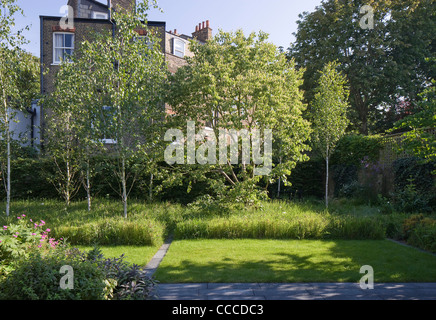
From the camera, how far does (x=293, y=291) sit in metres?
5.51

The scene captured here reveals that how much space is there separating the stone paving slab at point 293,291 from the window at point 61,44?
60.7 ft

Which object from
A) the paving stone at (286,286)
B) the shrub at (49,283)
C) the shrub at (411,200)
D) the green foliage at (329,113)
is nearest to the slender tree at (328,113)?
the green foliage at (329,113)

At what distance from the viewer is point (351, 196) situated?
16719 millimetres

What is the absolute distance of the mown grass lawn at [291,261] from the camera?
624cm

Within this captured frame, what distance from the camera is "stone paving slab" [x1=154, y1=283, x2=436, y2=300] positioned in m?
5.21

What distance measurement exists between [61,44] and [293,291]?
66.1 feet

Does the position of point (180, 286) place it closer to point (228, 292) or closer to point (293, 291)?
point (228, 292)

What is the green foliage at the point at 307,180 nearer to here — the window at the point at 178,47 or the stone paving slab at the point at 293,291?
the stone paving slab at the point at 293,291

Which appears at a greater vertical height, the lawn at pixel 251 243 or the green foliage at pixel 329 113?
the green foliage at pixel 329 113

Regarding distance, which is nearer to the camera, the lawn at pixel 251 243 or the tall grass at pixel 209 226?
the lawn at pixel 251 243

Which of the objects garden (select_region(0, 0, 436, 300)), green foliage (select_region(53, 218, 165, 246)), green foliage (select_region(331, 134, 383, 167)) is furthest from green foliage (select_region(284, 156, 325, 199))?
green foliage (select_region(53, 218, 165, 246))
